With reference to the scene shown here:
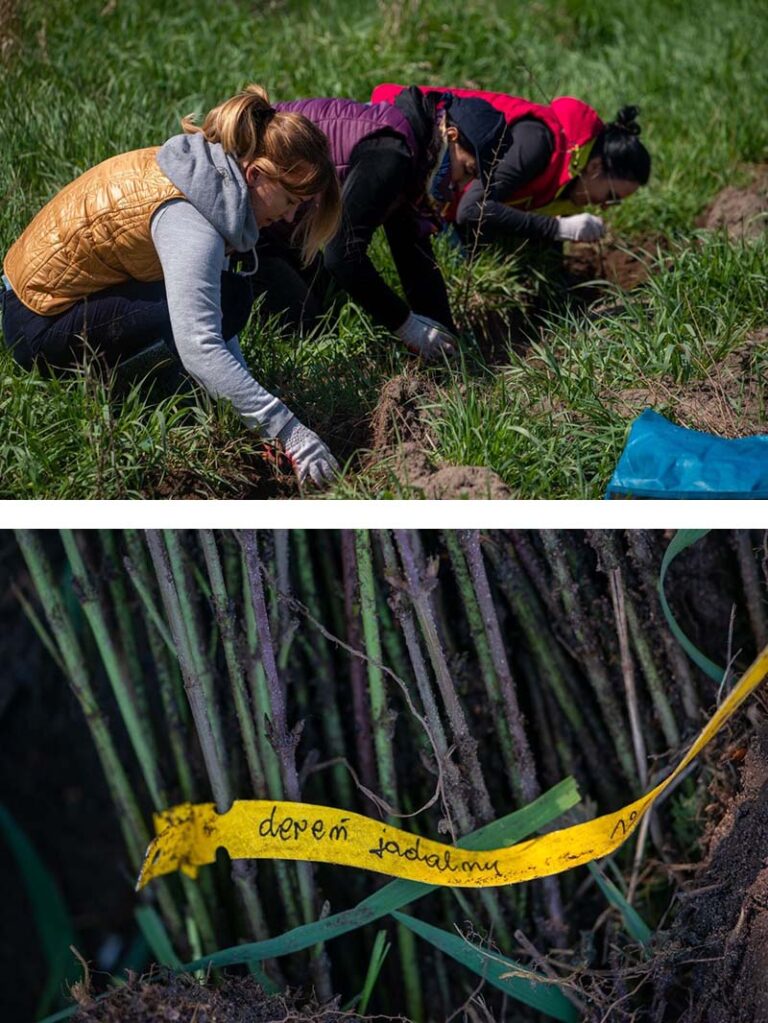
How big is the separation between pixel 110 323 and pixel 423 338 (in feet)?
2.23

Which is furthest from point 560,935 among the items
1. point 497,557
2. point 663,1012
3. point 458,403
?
point 458,403

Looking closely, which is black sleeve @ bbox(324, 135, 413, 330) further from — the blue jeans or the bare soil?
the bare soil

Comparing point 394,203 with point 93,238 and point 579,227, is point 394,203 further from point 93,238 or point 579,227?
point 93,238

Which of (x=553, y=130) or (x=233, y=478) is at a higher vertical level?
(x=553, y=130)

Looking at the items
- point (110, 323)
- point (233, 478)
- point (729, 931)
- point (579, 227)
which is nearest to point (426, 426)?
point (233, 478)

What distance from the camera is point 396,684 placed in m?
2.10

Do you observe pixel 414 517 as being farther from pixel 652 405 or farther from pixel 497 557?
pixel 652 405

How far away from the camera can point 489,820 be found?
79.2 inches

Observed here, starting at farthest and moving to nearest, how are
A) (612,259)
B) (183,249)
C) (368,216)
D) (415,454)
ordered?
(612,259), (368,216), (415,454), (183,249)

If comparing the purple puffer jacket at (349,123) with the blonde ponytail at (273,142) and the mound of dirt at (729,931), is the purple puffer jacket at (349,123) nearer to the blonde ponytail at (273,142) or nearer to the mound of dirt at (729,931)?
the blonde ponytail at (273,142)

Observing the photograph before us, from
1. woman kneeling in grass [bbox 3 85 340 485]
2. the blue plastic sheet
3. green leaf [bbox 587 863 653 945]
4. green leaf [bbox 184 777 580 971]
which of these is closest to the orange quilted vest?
woman kneeling in grass [bbox 3 85 340 485]

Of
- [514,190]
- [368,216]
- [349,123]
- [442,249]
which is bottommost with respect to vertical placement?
[442,249]

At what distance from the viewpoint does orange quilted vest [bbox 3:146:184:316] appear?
2.22 meters

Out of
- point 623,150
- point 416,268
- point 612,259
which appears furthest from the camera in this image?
point 612,259
